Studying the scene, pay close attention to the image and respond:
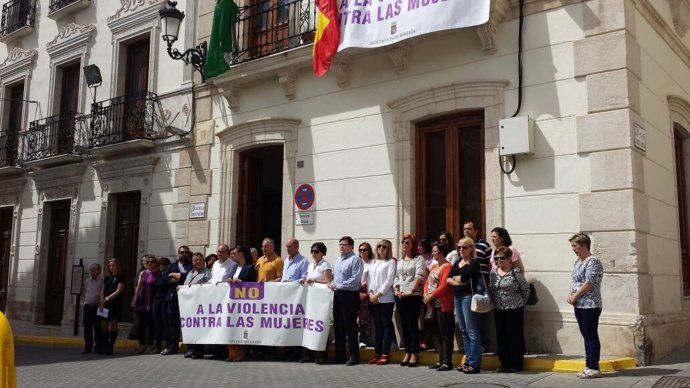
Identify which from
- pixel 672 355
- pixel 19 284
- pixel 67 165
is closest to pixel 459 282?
pixel 672 355

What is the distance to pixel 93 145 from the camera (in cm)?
1369

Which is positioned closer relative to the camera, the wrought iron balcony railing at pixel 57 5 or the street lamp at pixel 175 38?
the street lamp at pixel 175 38

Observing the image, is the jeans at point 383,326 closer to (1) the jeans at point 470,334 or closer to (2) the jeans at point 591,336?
(1) the jeans at point 470,334

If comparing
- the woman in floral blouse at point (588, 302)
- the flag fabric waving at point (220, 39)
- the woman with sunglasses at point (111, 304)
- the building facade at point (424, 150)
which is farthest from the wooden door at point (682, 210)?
the woman with sunglasses at point (111, 304)

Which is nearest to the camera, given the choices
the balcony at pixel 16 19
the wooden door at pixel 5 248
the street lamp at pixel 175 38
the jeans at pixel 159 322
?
the jeans at pixel 159 322

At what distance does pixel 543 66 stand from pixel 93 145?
9.57 metres

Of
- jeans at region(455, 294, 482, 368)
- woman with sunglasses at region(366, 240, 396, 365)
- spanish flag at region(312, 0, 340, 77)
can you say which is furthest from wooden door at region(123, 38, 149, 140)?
jeans at region(455, 294, 482, 368)

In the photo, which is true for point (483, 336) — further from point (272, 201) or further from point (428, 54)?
point (272, 201)

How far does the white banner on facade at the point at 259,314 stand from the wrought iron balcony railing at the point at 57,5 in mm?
9436

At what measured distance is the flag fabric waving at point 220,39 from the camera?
11.4 metres

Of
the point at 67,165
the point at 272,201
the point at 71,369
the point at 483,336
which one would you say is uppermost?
the point at 67,165

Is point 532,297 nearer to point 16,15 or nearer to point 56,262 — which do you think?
point 56,262

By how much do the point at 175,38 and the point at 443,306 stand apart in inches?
281

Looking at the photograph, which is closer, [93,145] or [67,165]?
[93,145]
